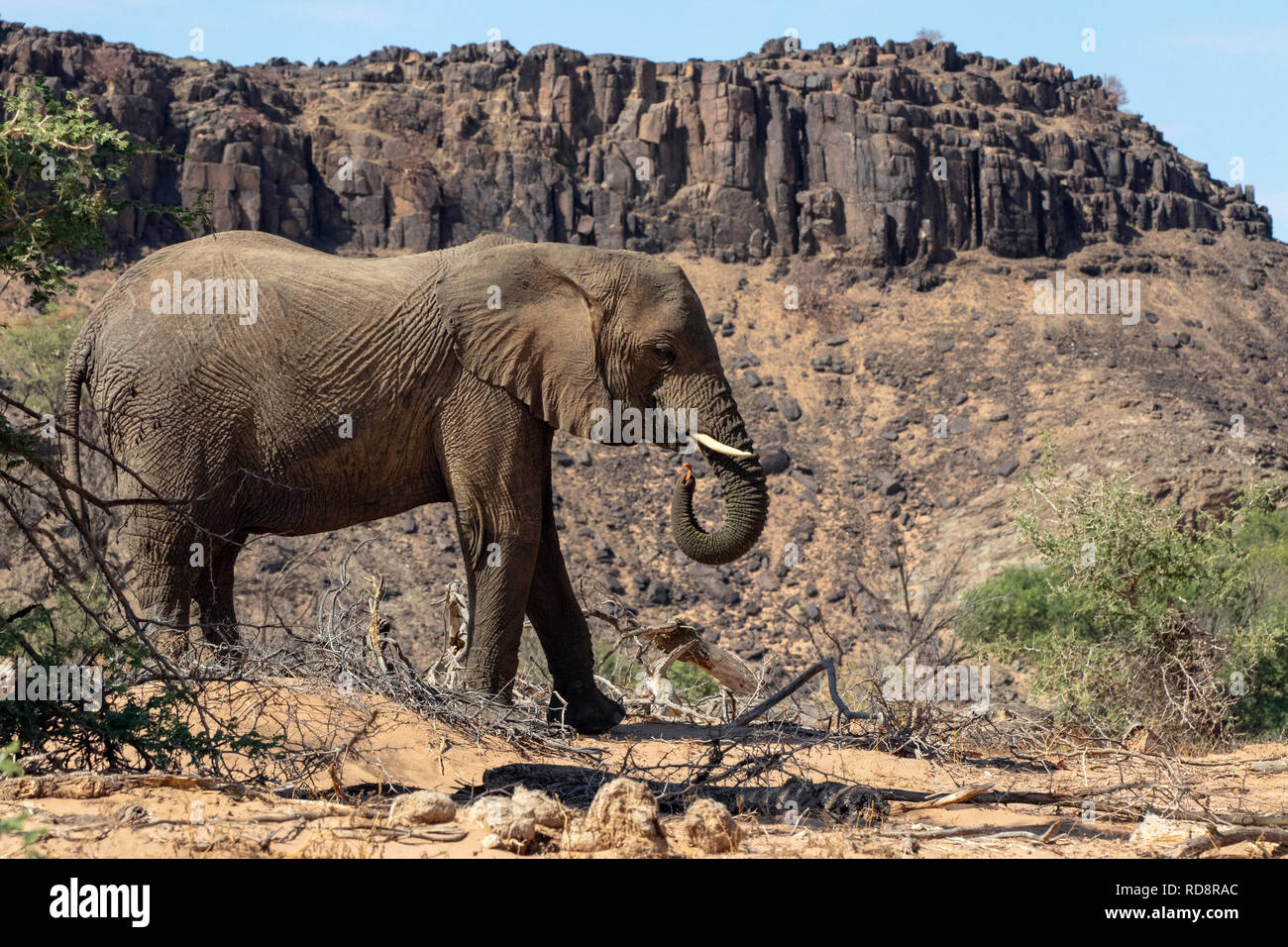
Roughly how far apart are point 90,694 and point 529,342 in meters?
3.84

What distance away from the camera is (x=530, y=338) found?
9445mm

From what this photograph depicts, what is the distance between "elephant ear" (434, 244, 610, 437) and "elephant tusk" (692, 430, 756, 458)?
74 cm

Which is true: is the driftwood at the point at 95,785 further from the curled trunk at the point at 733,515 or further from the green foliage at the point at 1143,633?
the green foliage at the point at 1143,633

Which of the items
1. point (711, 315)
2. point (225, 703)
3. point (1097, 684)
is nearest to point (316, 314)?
point (225, 703)

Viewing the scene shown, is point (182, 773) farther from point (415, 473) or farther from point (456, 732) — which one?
point (415, 473)

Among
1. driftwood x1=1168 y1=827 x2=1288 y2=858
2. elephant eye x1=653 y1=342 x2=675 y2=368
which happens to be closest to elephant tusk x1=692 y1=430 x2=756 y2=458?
elephant eye x1=653 y1=342 x2=675 y2=368

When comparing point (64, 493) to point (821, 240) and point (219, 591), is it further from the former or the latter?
point (821, 240)

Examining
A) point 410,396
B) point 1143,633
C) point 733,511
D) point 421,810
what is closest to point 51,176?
point 410,396

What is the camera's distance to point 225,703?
28.3ft

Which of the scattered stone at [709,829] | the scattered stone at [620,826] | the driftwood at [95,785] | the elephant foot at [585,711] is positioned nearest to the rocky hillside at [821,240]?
the elephant foot at [585,711]

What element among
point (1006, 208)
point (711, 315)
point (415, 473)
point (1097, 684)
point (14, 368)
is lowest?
point (1097, 684)

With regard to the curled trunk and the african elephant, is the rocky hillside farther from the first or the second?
the curled trunk

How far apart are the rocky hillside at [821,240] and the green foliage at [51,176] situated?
2563cm

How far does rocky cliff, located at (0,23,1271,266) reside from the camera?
49.4 m
